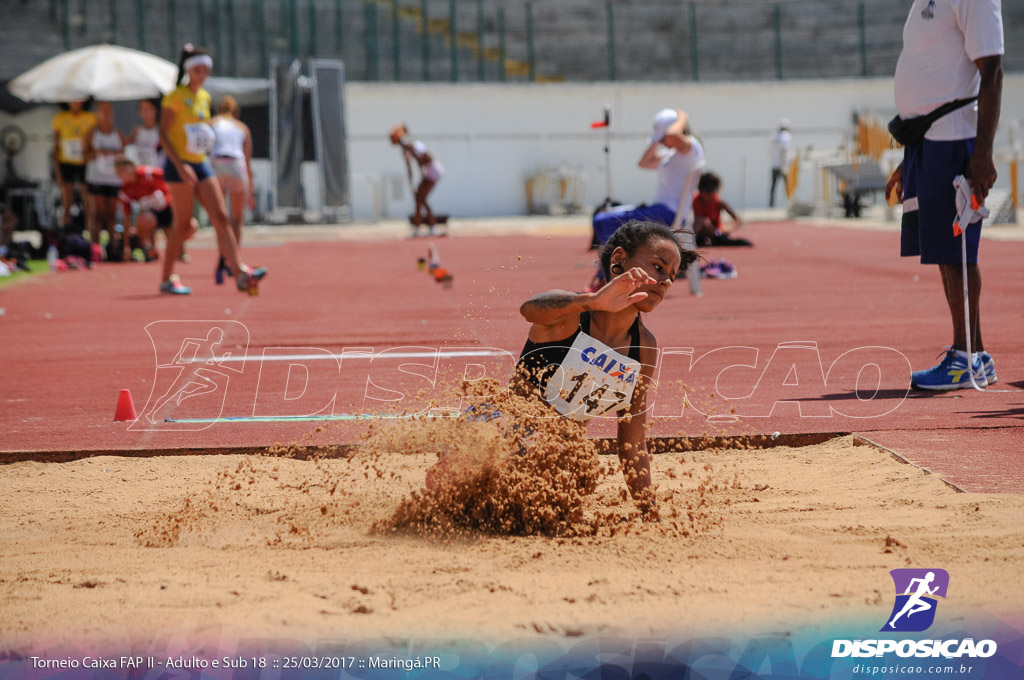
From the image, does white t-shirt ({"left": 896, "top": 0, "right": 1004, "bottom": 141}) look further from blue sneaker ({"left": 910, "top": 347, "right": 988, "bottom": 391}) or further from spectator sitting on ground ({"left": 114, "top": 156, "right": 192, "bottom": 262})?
spectator sitting on ground ({"left": 114, "top": 156, "right": 192, "bottom": 262})

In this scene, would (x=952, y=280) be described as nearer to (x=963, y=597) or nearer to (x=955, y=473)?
(x=955, y=473)

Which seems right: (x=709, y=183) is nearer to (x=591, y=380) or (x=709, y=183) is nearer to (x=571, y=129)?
(x=591, y=380)

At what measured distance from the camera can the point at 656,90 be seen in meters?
37.1

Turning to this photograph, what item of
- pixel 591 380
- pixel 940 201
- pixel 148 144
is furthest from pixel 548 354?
pixel 148 144

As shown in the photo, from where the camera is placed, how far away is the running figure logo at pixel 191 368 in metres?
6.03

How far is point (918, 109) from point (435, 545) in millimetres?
3924

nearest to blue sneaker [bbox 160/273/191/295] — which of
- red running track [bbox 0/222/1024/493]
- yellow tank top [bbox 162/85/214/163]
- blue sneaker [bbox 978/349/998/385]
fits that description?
red running track [bbox 0/222/1024/493]

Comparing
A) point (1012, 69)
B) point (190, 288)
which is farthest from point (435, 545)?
point (1012, 69)

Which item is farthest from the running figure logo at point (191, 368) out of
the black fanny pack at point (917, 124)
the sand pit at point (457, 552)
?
the black fanny pack at point (917, 124)

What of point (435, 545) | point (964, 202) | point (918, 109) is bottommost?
point (435, 545)

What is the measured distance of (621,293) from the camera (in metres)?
3.85

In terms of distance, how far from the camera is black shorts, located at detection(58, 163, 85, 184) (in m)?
18.5

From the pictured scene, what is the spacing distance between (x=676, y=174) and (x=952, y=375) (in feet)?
15.7

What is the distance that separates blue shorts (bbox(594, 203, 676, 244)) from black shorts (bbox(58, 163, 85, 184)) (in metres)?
11.3
